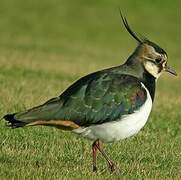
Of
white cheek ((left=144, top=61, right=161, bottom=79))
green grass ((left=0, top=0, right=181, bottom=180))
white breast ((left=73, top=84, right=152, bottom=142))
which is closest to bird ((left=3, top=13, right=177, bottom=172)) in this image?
white breast ((left=73, top=84, right=152, bottom=142))

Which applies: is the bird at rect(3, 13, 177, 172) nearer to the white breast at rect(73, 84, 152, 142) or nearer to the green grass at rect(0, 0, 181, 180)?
the white breast at rect(73, 84, 152, 142)

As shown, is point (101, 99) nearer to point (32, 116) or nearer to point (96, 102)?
point (96, 102)

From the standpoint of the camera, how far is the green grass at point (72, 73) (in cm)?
832

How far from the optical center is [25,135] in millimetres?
9727

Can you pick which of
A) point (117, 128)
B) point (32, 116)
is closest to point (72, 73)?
point (117, 128)

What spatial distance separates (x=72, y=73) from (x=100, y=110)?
42.2 ft

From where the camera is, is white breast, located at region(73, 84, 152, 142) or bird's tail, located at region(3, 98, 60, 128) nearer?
bird's tail, located at region(3, 98, 60, 128)

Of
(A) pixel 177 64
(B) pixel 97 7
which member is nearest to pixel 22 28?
(B) pixel 97 7

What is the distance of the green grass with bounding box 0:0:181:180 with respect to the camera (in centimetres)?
832

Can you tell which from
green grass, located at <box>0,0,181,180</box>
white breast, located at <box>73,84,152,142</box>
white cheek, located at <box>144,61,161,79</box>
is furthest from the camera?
white cheek, located at <box>144,61,161,79</box>

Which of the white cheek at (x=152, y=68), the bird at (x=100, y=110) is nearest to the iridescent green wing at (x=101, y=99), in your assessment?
the bird at (x=100, y=110)

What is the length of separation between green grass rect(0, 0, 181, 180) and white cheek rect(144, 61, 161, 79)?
1.14 m

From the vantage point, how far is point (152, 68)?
8484mm

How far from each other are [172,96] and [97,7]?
19.6 metres
